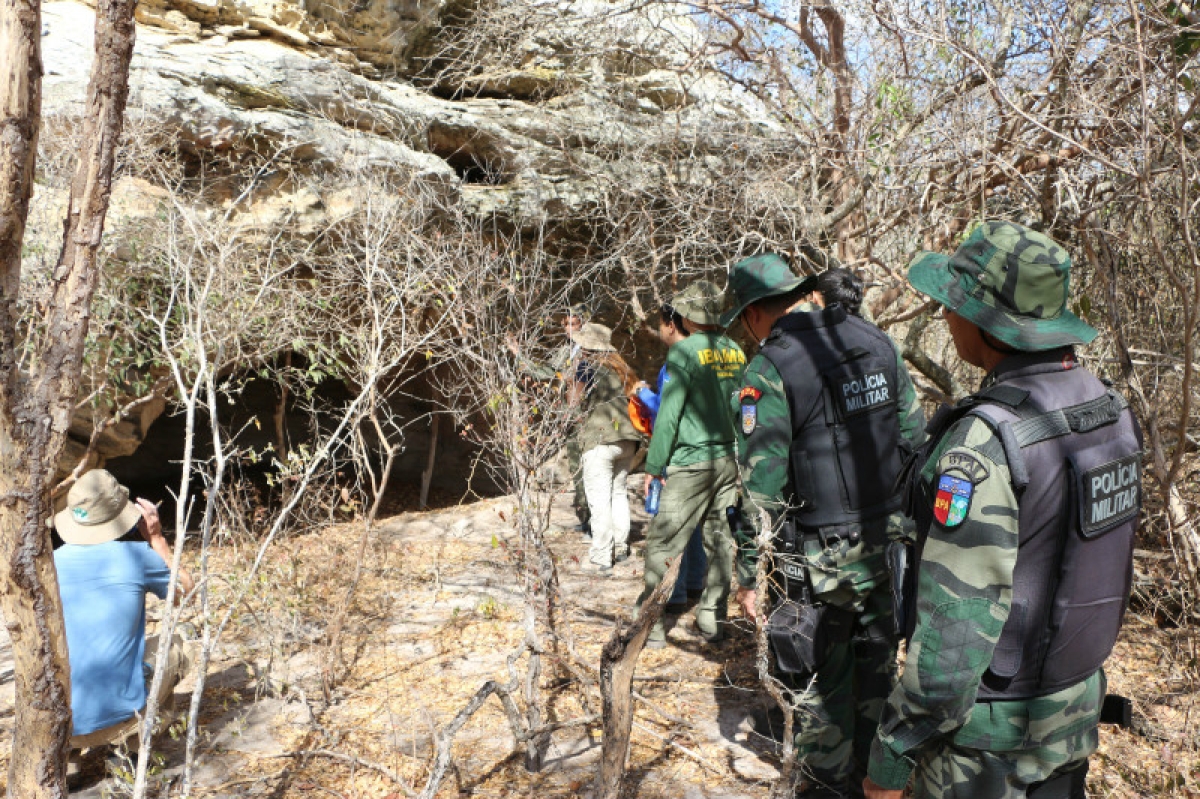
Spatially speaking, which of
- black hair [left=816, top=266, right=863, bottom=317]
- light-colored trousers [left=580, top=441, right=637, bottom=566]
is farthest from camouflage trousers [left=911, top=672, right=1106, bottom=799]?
light-colored trousers [left=580, top=441, right=637, bottom=566]

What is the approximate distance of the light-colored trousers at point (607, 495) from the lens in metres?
5.71

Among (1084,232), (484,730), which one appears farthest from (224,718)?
(1084,232)

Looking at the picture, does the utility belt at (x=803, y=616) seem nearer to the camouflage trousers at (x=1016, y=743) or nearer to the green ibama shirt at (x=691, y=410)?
the camouflage trousers at (x=1016, y=743)

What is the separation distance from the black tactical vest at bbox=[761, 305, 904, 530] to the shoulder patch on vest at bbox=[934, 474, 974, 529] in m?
1.05

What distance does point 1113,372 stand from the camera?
522 centimetres

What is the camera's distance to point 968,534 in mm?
1748

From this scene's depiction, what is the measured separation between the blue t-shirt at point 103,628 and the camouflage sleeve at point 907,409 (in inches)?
126

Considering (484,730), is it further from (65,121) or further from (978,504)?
(65,121)

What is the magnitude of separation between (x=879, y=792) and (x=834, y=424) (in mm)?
1277

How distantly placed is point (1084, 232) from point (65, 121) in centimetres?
628

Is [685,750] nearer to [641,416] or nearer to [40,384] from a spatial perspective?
[40,384]

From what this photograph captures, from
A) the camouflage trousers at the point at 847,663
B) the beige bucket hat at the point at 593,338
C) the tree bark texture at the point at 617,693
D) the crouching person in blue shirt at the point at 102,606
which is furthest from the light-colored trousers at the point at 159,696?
the beige bucket hat at the point at 593,338

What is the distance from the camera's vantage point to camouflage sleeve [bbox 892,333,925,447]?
3072 millimetres

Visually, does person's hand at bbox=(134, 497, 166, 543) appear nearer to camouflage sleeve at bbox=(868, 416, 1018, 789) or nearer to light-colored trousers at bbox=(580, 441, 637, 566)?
light-colored trousers at bbox=(580, 441, 637, 566)
